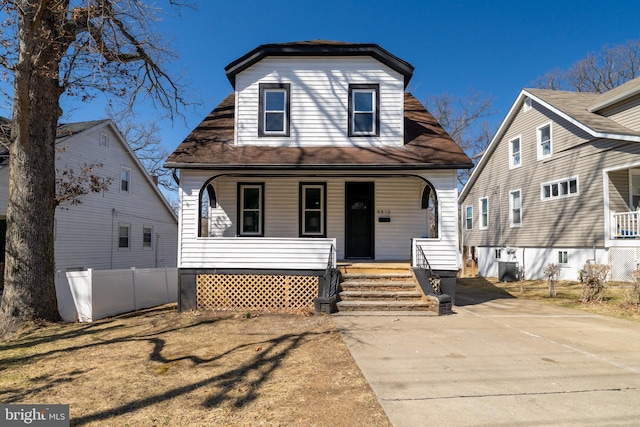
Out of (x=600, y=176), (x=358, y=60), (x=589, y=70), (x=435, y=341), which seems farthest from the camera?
(x=589, y=70)

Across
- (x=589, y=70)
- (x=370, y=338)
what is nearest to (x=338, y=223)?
(x=370, y=338)

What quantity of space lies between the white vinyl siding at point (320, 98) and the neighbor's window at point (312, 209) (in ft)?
5.10

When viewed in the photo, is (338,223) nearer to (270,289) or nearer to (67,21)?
(270,289)

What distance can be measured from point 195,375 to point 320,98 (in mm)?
8212

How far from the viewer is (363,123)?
434 inches

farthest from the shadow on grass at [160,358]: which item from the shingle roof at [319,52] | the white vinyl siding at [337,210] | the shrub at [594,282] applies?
the shrub at [594,282]

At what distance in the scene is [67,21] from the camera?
8469 millimetres

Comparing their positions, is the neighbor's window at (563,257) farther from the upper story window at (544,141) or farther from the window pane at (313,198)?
the window pane at (313,198)

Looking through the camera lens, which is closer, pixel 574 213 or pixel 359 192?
pixel 359 192

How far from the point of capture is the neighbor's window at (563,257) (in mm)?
15879

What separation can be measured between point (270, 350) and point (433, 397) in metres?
2.59

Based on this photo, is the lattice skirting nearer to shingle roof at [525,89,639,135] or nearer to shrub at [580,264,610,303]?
shrub at [580,264,610,303]

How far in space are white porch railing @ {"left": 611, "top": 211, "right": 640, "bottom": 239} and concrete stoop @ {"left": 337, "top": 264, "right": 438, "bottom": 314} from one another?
8586 mm

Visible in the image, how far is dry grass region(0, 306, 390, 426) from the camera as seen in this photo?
146 inches
